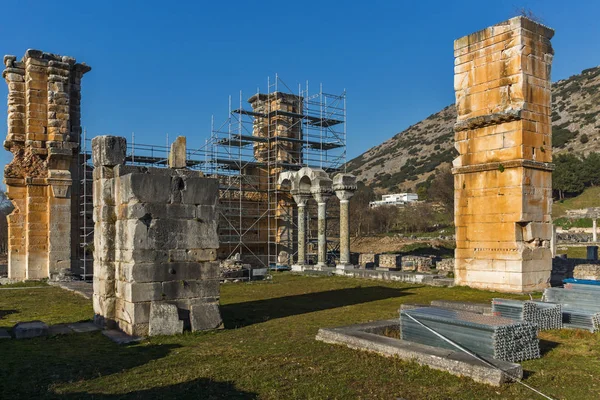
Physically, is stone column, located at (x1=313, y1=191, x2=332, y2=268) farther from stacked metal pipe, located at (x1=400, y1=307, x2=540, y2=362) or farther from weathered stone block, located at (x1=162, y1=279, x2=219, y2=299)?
stacked metal pipe, located at (x1=400, y1=307, x2=540, y2=362)

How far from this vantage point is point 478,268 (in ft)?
46.9

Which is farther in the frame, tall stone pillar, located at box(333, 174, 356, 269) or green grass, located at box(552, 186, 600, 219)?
green grass, located at box(552, 186, 600, 219)

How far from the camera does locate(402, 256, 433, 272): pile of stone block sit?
21766 millimetres

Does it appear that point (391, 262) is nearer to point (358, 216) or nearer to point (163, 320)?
point (163, 320)

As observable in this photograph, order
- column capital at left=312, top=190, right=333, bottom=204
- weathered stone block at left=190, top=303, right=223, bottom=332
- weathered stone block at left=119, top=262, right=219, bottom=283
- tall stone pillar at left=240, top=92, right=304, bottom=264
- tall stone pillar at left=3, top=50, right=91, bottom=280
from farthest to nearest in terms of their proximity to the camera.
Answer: tall stone pillar at left=240, top=92, right=304, bottom=264 < column capital at left=312, top=190, right=333, bottom=204 < tall stone pillar at left=3, top=50, right=91, bottom=280 < weathered stone block at left=190, top=303, right=223, bottom=332 < weathered stone block at left=119, top=262, right=219, bottom=283

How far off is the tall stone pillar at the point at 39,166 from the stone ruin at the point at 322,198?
373 inches

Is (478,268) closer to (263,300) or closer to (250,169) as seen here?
(263,300)

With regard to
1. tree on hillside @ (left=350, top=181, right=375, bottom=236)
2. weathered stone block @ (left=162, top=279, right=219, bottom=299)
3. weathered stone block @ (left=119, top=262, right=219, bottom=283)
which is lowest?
weathered stone block @ (left=162, top=279, right=219, bottom=299)

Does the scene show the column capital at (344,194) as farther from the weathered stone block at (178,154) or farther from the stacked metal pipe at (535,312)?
the stacked metal pipe at (535,312)

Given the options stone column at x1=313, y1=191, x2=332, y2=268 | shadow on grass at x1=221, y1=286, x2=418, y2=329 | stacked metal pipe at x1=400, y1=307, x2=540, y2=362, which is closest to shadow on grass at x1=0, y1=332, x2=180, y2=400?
shadow on grass at x1=221, y1=286, x2=418, y2=329

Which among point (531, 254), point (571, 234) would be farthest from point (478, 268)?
point (571, 234)

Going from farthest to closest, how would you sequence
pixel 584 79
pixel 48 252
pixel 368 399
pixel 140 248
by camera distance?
pixel 584 79 → pixel 48 252 → pixel 140 248 → pixel 368 399

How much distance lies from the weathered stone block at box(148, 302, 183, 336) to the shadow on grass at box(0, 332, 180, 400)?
26.2 inches

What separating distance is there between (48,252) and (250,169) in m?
11.2
